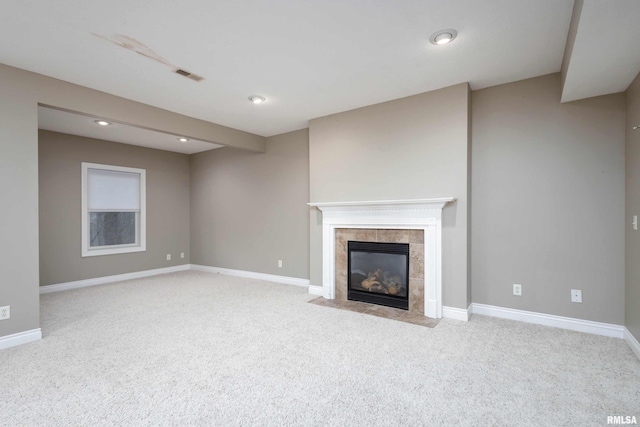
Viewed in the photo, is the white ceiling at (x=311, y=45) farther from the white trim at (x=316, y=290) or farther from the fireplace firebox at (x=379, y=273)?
the white trim at (x=316, y=290)

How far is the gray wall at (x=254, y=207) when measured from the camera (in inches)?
200

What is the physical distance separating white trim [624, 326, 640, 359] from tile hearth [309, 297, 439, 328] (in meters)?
1.50

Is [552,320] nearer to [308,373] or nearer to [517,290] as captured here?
[517,290]

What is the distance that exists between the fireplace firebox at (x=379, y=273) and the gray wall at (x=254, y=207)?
1.09 meters

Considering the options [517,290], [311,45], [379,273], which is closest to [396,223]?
[379,273]

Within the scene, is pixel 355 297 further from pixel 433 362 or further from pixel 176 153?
pixel 176 153

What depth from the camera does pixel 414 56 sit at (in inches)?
107

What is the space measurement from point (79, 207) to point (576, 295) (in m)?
6.85

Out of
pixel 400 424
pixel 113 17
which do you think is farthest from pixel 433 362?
pixel 113 17

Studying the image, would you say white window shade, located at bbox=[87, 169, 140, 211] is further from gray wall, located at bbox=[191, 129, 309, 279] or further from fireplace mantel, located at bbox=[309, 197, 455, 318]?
fireplace mantel, located at bbox=[309, 197, 455, 318]

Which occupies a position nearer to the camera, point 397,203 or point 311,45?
point 311,45

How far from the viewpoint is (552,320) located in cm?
308

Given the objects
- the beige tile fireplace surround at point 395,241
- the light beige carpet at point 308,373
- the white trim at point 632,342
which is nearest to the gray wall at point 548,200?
the white trim at point 632,342

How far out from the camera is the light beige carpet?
1.79 m
